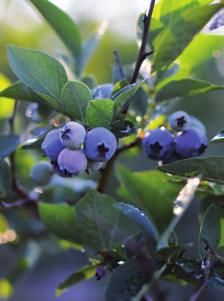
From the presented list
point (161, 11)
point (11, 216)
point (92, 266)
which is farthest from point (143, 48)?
point (11, 216)

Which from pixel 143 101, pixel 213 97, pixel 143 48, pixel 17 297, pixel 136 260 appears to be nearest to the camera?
pixel 136 260

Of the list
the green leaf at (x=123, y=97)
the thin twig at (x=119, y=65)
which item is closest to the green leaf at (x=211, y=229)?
the green leaf at (x=123, y=97)

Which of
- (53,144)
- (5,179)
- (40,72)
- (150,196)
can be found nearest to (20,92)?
(40,72)

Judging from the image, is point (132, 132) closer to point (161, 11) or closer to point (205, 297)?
point (161, 11)

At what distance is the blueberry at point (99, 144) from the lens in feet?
3.07

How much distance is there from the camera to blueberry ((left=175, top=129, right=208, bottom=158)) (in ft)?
3.65

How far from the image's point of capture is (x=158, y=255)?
3.14 feet

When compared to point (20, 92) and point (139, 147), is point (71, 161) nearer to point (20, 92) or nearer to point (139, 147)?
point (20, 92)

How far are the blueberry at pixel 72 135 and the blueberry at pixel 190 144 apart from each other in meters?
0.25

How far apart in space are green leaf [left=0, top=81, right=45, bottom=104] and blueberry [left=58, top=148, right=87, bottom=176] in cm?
22

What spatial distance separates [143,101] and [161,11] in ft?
0.64

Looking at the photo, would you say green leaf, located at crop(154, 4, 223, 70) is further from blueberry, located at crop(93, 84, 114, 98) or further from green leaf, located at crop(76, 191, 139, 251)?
green leaf, located at crop(76, 191, 139, 251)

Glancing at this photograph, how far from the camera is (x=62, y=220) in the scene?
117 centimetres

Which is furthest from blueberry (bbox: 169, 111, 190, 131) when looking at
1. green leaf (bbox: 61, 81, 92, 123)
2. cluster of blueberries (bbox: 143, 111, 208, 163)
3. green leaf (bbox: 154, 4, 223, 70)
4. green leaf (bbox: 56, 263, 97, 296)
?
green leaf (bbox: 56, 263, 97, 296)
